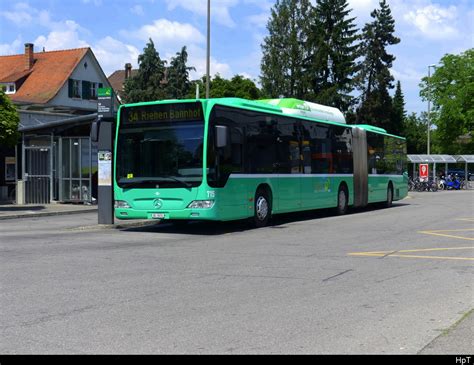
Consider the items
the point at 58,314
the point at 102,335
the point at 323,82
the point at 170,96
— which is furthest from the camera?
the point at 170,96

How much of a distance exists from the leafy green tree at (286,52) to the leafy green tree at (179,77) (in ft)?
48.5

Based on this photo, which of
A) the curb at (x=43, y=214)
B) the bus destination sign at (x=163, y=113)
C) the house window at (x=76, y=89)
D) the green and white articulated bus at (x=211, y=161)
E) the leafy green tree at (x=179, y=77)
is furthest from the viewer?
the leafy green tree at (x=179, y=77)

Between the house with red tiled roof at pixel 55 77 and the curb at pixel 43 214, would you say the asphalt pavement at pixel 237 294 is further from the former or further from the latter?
the house with red tiled roof at pixel 55 77

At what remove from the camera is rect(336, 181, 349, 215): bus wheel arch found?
72.6 feet

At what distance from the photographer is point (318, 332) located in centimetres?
593

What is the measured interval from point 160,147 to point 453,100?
4796cm

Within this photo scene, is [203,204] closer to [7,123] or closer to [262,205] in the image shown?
[262,205]

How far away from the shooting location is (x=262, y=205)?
16859 mm

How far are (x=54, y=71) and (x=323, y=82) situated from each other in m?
25.8

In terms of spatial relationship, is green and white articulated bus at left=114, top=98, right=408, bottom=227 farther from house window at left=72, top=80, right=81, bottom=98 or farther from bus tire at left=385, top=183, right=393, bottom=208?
house window at left=72, top=80, right=81, bottom=98

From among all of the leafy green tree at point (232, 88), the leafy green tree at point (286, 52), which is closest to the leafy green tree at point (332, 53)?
the leafy green tree at point (286, 52)

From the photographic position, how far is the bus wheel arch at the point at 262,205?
16.6 meters

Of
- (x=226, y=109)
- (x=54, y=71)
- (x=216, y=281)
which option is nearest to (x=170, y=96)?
(x=54, y=71)

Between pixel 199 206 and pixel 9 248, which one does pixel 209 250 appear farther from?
pixel 9 248
